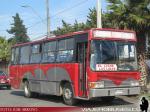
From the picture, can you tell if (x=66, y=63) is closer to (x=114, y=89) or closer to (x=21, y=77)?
(x=114, y=89)

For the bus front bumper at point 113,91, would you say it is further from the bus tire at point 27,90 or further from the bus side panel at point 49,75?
the bus tire at point 27,90

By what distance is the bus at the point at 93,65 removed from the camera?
17469 mm

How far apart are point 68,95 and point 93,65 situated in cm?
221

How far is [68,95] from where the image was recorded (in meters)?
18.9

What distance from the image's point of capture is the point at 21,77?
979 inches

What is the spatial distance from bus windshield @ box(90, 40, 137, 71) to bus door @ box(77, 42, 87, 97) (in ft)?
1.85

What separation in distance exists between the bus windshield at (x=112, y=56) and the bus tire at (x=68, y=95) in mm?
1875

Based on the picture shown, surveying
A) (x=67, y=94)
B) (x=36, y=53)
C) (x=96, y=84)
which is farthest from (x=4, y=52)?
(x=96, y=84)

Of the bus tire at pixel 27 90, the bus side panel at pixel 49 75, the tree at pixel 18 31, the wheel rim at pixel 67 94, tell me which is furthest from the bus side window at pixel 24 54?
the tree at pixel 18 31

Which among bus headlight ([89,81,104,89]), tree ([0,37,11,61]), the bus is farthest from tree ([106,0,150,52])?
tree ([0,37,11,61])

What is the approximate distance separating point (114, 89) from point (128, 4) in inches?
294

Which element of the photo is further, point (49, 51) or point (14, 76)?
point (14, 76)

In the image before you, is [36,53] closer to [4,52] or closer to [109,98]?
[109,98]

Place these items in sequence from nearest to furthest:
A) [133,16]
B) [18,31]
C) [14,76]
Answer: [133,16] < [14,76] < [18,31]
